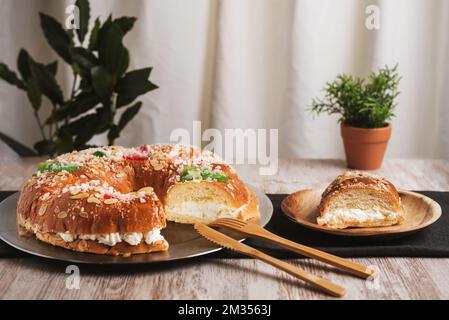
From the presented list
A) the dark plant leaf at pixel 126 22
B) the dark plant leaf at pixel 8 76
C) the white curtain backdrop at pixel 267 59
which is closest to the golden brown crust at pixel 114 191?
the dark plant leaf at pixel 126 22

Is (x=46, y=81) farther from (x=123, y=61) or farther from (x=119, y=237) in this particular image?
(x=119, y=237)

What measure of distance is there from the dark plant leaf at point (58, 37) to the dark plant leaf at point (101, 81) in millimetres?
262

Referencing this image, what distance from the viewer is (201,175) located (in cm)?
167

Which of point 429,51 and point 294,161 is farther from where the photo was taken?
point 429,51

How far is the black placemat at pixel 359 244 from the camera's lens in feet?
4.89

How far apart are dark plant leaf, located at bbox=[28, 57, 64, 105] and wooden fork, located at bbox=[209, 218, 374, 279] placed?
1.17 m

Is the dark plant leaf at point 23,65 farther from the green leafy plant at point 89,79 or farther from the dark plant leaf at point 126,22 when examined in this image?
the dark plant leaf at point 126,22

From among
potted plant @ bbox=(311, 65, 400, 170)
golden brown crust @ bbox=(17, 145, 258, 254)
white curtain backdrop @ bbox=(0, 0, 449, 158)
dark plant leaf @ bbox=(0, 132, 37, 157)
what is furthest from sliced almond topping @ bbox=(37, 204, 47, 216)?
white curtain backdrop @ bbox=(0, 0, 449, 158)

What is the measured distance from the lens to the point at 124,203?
1.43m

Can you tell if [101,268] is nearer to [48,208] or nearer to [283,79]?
[48,208]

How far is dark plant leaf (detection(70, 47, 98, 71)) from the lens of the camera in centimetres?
233
